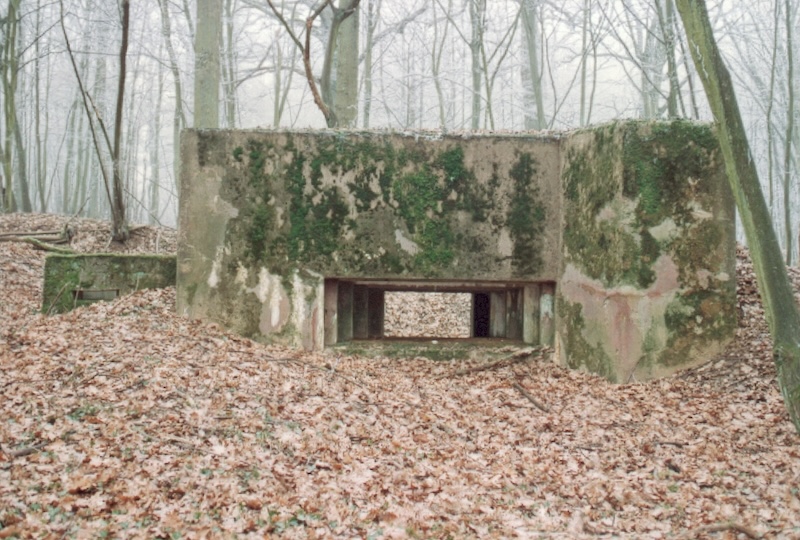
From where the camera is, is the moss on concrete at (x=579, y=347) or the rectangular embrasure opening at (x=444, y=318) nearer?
the moss on concrete at (x=579, y=347)

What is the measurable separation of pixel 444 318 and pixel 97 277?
583 centimetres

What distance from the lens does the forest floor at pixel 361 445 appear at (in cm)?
354

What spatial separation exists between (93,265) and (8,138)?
303 inches

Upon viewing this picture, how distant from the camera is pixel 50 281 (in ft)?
25.1

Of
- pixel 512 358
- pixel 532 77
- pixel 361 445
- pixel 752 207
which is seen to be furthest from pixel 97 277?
pixel 532 77

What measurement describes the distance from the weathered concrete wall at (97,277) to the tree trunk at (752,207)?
6129 millimetres

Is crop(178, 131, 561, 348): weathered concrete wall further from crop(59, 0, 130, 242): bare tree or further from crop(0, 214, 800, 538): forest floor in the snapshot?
crop(59, 0, 130, 242): bare tree

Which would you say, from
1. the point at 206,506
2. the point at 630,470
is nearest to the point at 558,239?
the point at 630,470

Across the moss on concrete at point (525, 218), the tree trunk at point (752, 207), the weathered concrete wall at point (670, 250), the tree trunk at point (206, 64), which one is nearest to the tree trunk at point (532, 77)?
the tree trunk at point (206, 64)

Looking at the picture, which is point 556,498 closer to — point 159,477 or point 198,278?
point 159,477

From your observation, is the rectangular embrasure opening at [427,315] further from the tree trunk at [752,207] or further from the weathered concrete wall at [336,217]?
the tree trunk at [752,207]

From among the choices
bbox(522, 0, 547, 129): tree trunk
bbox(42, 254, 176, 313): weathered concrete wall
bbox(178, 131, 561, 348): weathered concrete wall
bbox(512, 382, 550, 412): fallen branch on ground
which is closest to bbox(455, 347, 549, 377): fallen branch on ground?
bbox(512, 382, 550, 412): fallen branch on ground

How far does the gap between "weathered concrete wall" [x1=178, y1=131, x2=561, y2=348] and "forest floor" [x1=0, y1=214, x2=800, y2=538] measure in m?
0.59

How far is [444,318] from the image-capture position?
37.9 feet
